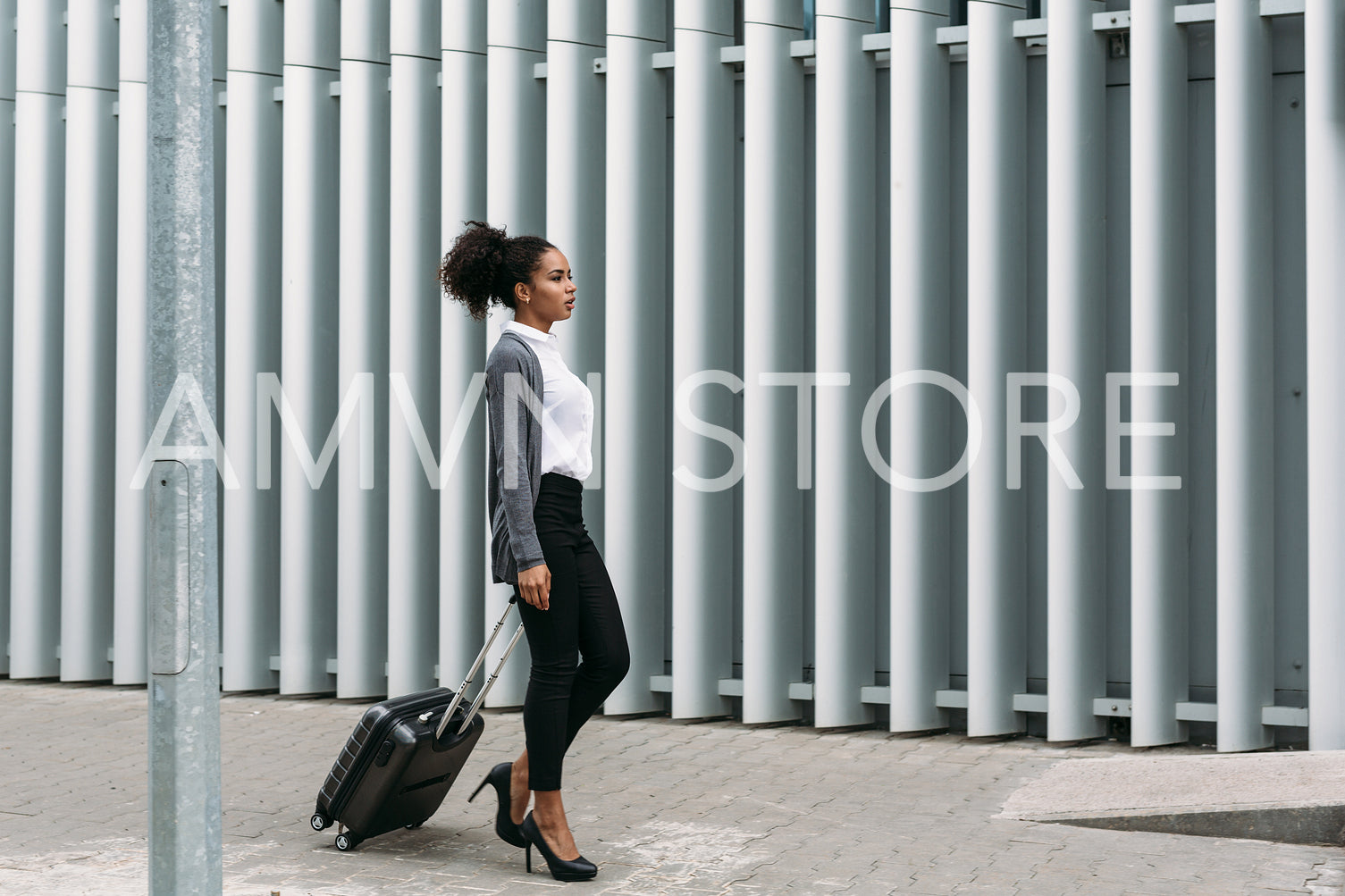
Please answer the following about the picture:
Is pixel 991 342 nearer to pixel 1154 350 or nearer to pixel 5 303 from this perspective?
pixel 1154 350

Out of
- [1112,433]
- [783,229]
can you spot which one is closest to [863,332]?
[783,229]

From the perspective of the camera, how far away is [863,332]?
7.23 m

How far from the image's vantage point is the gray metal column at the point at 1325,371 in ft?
20.5

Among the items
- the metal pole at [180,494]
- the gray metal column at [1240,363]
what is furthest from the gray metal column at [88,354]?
the gray metal column at [1240,363]

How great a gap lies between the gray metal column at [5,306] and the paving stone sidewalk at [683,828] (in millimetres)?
2244

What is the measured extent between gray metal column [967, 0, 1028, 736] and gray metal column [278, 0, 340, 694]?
3.62m

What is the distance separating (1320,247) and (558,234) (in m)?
3.56

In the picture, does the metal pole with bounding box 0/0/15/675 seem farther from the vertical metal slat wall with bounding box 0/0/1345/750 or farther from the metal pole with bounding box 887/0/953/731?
the metal pole with bounding box 887/0/953/731

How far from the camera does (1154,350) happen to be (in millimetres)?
6578

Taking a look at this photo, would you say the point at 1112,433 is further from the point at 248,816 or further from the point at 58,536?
the point at 58,536

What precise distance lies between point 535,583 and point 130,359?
5.07 metres

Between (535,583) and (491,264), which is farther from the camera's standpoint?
(491,264)

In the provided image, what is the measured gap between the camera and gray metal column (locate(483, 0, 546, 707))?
7.80 m

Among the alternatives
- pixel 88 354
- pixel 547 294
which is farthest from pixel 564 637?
pixel 88 354
